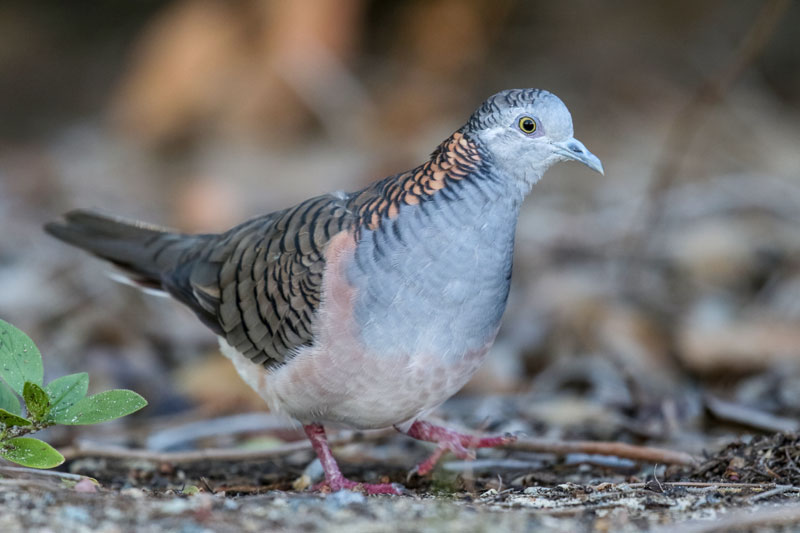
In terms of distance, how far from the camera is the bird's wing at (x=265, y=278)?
337 centimetres

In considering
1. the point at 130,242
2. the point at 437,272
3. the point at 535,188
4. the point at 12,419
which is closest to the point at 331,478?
the point at 437,272

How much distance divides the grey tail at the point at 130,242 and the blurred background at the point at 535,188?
828mm

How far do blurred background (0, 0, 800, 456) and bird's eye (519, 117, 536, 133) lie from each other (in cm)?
167

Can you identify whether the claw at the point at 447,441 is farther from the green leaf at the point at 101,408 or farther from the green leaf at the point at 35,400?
the green leaf at the point at 35,400

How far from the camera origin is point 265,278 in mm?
3570

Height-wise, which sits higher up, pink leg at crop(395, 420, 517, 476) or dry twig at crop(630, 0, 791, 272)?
dry twig at crop(630, 0, 791, 272)

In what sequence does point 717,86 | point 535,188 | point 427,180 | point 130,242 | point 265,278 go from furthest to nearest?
point 535,188, point 717,86, point 130,242, point 265,278, point 427,180

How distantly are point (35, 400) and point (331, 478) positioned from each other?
108 cm

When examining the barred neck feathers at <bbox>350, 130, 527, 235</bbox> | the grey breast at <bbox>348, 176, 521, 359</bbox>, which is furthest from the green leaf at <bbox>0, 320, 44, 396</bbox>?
the barred neck feathers at <bbox>350, 130, 527, 235</bbox>

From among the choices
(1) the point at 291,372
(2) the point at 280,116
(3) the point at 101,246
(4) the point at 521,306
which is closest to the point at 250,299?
(1) the point at 291,372

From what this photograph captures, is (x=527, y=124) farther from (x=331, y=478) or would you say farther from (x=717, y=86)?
(x=717, y=86)

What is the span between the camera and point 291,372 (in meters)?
3.40

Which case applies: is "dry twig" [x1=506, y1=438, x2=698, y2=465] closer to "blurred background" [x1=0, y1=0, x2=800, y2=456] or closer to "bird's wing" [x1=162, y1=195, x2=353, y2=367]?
"blurred background" [x1=0, y1=0, x2=800, y2=456]

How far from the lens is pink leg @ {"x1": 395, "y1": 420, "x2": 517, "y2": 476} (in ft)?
11.8
